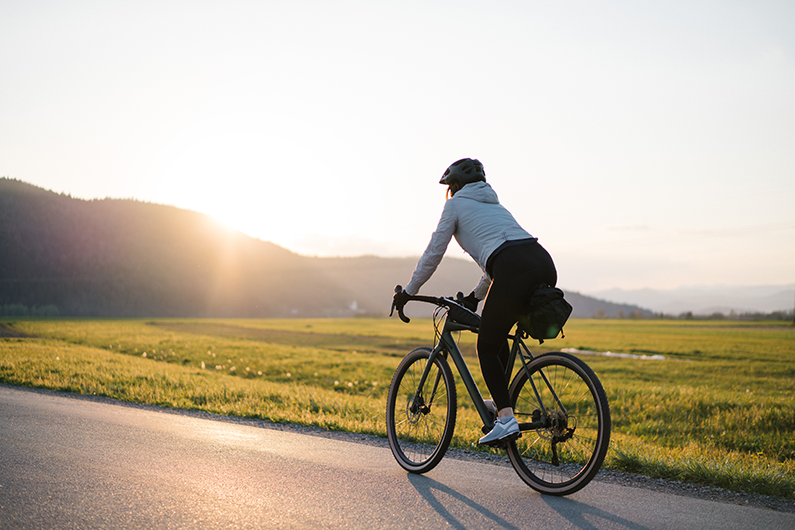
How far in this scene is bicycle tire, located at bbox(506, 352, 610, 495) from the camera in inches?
151

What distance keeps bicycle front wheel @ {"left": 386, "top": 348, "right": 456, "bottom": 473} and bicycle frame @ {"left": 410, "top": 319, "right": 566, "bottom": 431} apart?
5 cm

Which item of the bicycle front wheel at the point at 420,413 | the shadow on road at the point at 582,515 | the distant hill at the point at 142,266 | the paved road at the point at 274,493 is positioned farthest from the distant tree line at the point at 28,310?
the shadow on road at the point at 582,515

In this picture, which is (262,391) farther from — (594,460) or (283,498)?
(594,460)

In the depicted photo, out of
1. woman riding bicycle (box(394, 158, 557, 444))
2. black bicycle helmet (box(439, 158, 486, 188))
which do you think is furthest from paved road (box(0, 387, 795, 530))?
black bicycle helmet (box(439, 158, 486, 188))

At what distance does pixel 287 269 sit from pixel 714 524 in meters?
177

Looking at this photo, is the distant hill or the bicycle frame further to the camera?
the distant hill

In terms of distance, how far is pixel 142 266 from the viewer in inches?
5625

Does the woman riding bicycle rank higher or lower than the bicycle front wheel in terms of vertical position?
higher

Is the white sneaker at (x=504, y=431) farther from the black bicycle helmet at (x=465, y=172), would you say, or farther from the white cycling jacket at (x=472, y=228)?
the black bicycle helmet at (x=465, y=172)

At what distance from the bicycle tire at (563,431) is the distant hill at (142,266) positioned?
397 feet

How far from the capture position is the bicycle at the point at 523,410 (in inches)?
156

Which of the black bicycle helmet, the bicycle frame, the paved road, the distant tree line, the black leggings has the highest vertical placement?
the black bicycle helmet

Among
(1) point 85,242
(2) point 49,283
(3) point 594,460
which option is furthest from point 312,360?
(1) point 85,242

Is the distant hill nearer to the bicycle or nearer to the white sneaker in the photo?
the bicycle
